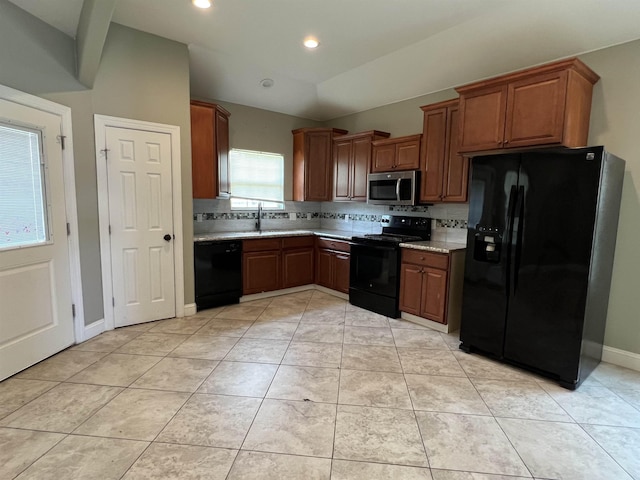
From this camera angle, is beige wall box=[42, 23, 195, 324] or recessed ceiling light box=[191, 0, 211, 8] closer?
recessed ceiling light box=[191, 0, 211, 8]

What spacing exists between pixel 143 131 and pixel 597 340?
4495 mm

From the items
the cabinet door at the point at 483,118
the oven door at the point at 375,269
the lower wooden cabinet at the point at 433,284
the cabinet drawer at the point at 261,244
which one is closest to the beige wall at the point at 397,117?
the cabinet door at the point at 483,118

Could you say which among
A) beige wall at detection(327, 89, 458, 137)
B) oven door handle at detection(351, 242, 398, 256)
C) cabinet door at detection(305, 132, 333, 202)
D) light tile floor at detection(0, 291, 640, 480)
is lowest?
light tile floor at detection(0, 291, 640, 480)

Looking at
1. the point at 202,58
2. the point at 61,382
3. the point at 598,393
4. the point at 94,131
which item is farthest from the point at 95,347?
the point at 598,393

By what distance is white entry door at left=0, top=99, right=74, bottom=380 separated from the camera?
8.00 ft

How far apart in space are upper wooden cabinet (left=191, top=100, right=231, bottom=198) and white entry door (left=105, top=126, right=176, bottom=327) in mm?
449

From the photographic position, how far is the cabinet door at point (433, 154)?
3.69 metres

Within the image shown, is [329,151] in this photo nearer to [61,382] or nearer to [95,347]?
[95,347]

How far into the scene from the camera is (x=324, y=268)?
490cm

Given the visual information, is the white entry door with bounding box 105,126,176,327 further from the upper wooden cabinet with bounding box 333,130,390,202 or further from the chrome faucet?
the upper wooden cabinet with bounding box 333,130,390,202

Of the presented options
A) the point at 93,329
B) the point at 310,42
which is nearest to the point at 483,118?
the point at 310,42

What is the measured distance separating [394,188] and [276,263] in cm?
187

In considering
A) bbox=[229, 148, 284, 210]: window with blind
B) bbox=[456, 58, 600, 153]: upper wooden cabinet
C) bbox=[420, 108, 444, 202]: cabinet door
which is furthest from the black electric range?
bbox=[229, 148, 284, 210]: window with blind

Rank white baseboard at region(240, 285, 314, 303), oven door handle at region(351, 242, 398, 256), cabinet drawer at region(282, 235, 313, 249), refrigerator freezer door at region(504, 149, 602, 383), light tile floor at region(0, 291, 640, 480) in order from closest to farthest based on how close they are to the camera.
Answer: light tile floor at region(0, 291, 640, 480)
refrigerator freezer door at region(504, 149, 602, 383)
oven door handle at region(351, 242, 398, 256)
white baseboard at region(240, 285, 314, 303)
cabinet drawer at region(282, 235, 313, 249)
